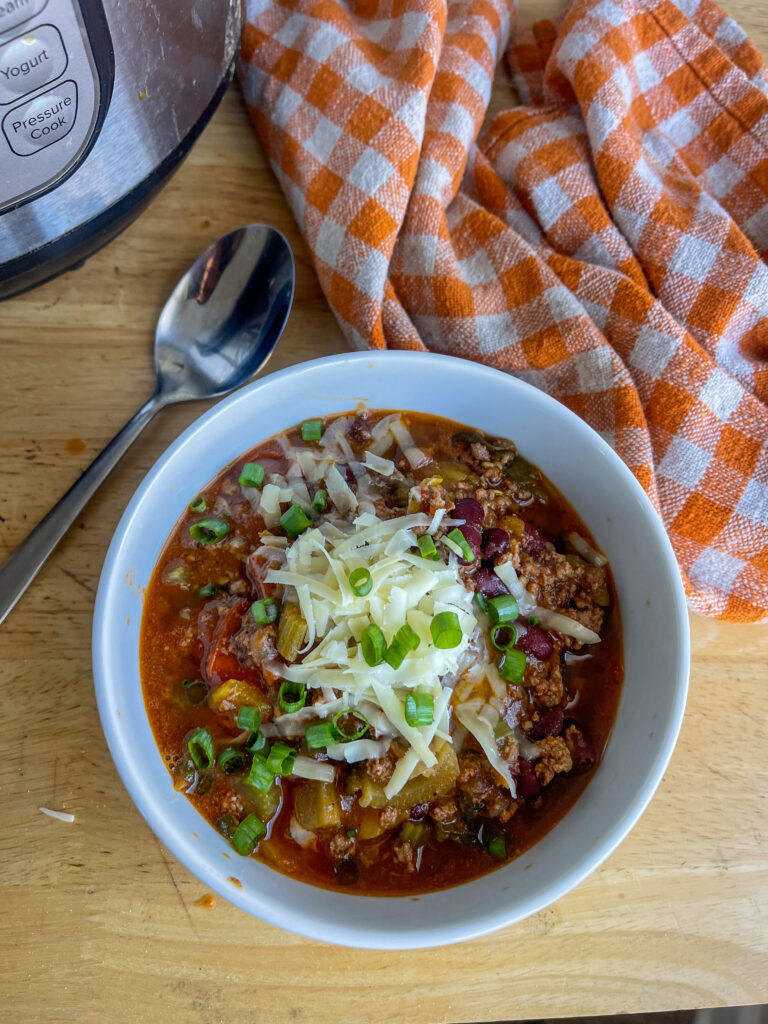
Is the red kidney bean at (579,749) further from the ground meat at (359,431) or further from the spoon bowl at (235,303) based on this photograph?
the spoon bowl at (235,303)

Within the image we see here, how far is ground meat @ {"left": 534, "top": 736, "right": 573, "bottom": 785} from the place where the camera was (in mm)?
1623

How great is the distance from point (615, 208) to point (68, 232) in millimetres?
1230

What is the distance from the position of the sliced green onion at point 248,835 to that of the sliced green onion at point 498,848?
0.43 m

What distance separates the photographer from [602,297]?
1940 mm

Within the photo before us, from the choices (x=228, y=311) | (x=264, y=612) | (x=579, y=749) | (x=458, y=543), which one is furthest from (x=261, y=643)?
(x=228, y=311)

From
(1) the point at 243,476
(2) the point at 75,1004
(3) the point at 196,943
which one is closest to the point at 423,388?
(1) the point at 243,476

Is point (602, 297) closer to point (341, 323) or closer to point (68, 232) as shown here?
point (341, 323)

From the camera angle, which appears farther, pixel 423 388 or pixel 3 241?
pixel 423 388

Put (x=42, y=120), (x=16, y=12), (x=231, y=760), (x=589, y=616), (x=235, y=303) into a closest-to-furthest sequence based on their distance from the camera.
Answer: (x=16, y=12) < (x=42, y=120) < (x=231, y=760) < (x=589, y=616) < (x=235, y=303)

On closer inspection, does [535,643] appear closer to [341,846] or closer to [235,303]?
[341,846]

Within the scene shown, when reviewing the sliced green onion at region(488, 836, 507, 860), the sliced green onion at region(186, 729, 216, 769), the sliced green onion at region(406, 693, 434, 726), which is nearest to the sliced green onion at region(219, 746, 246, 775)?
the sliced green onion at region(186, 729, 216, 769)

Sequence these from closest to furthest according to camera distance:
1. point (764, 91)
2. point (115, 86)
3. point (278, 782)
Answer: point (115, 86) → point (278, 782) → point (764, 91)

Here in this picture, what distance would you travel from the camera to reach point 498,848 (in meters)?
1.61

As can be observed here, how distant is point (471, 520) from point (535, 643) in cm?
27
